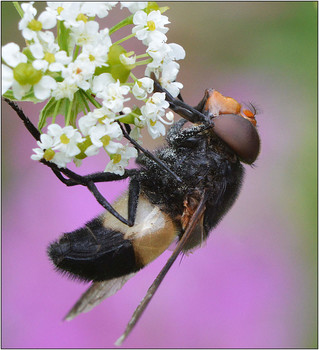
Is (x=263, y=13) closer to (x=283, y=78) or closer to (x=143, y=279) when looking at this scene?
(x=283, y=78)

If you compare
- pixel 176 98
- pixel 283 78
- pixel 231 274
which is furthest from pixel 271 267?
pixel 176 98

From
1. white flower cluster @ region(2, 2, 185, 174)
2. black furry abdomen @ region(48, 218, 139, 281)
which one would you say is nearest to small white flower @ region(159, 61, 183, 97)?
white flower cluster @ region(2, 2, 185, 174)

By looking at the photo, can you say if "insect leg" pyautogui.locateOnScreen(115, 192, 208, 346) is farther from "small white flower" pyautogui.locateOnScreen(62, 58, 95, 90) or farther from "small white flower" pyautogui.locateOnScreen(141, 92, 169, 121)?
"small white flower" pyautogui.locateOnScreen(62, 58, 95, 90)

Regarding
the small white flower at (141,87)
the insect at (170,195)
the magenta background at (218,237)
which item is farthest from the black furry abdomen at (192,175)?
the magenta background at (218,237)

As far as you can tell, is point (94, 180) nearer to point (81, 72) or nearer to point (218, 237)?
point (81, 72)

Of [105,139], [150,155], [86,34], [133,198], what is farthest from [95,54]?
[133,198]

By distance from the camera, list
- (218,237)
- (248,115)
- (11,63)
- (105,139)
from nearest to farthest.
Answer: (11,63)
(105,139)
(248,115)
(218,237)
